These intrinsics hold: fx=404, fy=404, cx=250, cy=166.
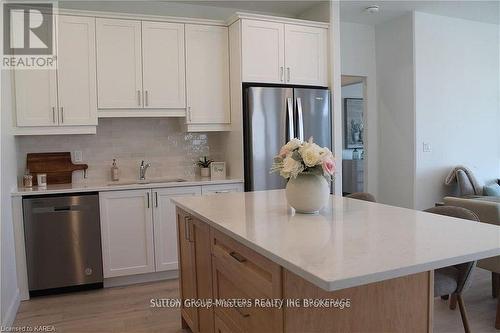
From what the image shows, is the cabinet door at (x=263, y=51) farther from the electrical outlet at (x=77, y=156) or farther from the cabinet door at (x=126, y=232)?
the electrical outlet at (x=77, y=156)

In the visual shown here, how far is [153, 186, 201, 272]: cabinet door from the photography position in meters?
3.69

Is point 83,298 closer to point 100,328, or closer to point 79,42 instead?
point 100,328

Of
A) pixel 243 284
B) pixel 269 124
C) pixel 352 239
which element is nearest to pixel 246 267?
pixel 243 284

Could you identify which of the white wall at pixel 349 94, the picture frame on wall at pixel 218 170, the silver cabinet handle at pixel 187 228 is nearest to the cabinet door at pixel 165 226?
the picture frame on wall at pixel 218 170

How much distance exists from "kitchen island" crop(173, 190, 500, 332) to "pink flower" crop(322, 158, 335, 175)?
0.23 meters

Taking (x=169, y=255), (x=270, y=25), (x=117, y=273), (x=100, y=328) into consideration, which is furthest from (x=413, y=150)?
(x=100, y=328)

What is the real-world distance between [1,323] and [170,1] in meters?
3.23

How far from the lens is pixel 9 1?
3.52 metres

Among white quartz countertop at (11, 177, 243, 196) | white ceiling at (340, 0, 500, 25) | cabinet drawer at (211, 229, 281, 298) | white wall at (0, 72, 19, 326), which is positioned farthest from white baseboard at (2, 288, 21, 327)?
white ceiling at (340, 0, 500, 25)

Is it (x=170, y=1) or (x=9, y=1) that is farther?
(x=170, y=1)

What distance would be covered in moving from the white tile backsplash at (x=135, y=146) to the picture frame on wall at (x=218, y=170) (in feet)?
0.92

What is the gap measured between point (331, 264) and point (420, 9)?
4.43 meters

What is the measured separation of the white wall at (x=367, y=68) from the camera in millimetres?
5109

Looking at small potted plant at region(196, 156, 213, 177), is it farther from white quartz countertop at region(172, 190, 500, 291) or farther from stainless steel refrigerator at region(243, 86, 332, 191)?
white quartz countertop at region(172, 190, 500, 291)
